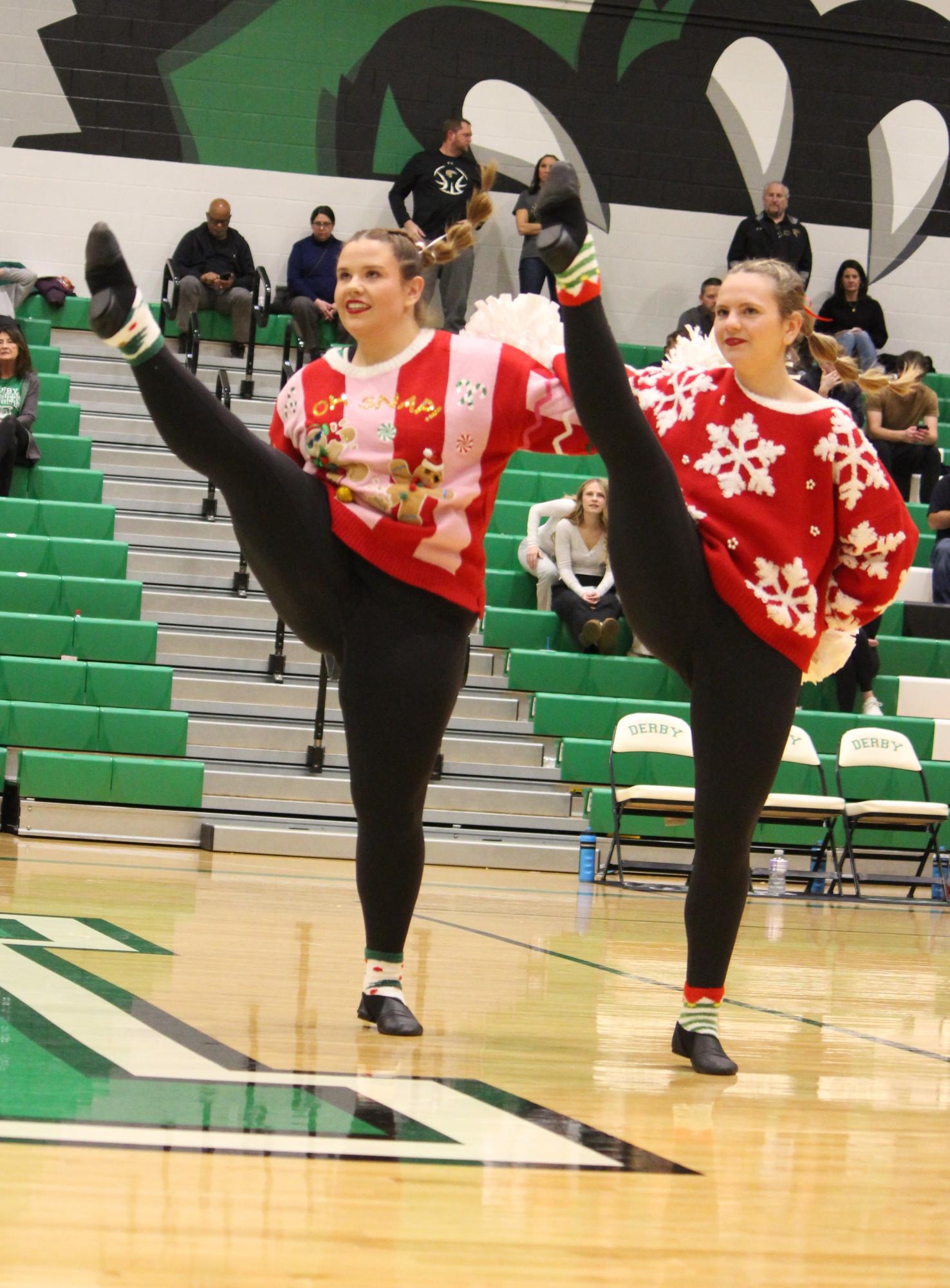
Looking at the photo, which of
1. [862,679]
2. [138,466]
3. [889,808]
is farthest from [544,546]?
[138,466]

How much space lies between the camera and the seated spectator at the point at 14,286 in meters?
10.6

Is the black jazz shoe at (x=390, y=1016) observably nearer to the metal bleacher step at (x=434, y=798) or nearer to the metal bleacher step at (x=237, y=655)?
the metal bleacher step at (x=434, y=798)

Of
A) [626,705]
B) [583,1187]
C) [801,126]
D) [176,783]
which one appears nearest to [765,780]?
[583,1187]

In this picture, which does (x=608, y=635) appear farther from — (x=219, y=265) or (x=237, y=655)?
(x=219, y=265)

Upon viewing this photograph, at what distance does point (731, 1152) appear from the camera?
7.49ft

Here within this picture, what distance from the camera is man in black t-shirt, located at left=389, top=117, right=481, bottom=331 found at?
36.4 ft

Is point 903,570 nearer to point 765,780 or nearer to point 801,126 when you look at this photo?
point 765,780

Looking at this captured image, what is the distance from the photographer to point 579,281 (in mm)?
2613

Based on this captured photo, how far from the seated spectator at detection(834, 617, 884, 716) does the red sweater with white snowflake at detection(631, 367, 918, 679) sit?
5765 millimetres

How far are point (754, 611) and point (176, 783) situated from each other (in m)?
4.81

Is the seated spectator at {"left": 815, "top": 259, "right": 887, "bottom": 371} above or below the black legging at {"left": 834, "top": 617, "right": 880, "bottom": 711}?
above

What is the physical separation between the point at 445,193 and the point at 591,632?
4.14 meters

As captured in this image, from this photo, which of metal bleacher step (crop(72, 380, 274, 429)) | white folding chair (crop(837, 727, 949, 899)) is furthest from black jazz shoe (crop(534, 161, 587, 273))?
metal bleacher step (crop(72, 380, 274, 429))

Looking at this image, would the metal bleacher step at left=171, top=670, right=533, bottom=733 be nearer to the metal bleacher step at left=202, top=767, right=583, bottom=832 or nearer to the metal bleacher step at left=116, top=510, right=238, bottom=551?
the metal bleacher step at left=202, top=767, right=583, bottom=832
